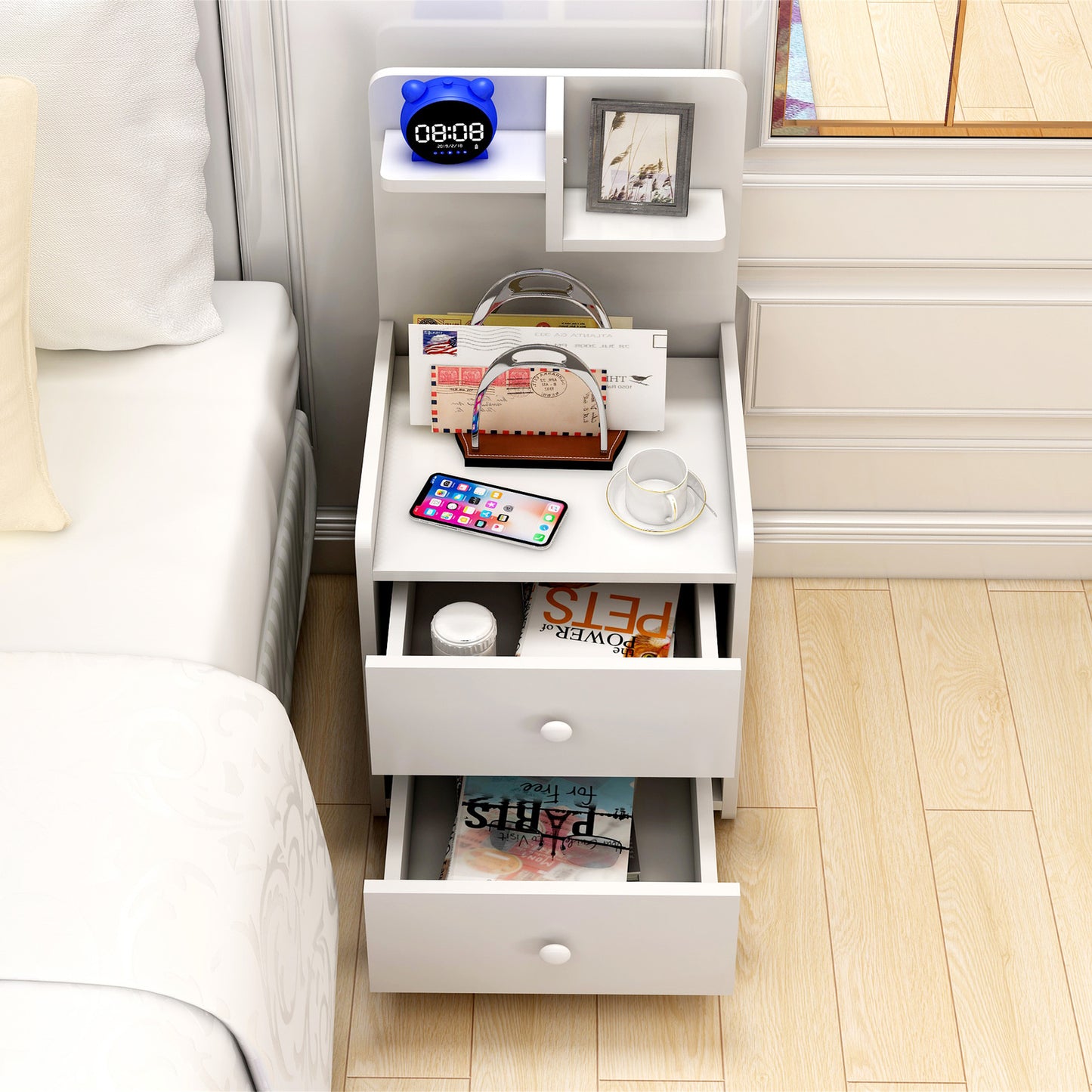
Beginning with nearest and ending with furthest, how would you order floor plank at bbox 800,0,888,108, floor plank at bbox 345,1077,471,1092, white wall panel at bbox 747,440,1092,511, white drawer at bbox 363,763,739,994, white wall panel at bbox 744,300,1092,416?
white drawer at bbox 363,763,739,994 → floor plank at bbox 345,1077,471,1092 → floor plank at bbox 800,0,888,108 → white wall panel at bbox 744,300,1092,416 → white wall panel at bbox 747,440,1092,511

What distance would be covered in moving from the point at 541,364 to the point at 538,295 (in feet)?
0.30

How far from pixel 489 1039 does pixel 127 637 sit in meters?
0.65

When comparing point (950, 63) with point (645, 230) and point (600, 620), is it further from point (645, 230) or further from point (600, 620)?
point (600, 620)

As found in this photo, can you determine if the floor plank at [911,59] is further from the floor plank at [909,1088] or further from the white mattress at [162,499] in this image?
the floor plank at [909,1088]

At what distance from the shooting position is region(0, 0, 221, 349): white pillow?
1362 millimetres

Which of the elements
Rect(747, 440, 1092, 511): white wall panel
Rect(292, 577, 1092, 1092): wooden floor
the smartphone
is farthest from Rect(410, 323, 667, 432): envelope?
Rect(292, 577, 1092, 1092): wooden floor

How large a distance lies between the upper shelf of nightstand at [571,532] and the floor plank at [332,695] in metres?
0.46

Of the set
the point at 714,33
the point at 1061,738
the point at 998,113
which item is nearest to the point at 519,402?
the point at 714,33

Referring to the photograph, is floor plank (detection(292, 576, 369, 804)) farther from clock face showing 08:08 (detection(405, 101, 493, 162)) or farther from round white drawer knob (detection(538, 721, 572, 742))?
clock face showing 08:08 (detection(405, 101, 493, 162))

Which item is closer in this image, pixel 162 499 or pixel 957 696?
pixel 162 499

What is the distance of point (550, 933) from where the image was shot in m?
1.38

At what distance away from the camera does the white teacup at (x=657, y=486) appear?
144 centimetres

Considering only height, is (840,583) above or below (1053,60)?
below

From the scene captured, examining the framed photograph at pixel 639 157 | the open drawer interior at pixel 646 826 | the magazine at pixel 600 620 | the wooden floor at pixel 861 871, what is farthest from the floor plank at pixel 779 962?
the framed photograph at pixel 639 157
